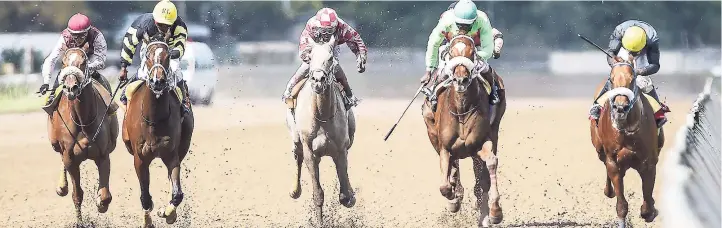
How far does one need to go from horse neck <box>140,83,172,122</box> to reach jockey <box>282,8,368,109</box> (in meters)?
1.03

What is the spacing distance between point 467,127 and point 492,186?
0.50 meters

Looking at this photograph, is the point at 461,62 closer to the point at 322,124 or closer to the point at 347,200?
the point at 322,124

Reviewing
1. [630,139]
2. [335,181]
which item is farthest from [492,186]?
[335,181]

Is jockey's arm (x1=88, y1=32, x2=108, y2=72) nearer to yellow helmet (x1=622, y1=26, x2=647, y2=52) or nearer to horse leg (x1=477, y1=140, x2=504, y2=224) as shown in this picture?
horse leg (x1=477, y1=140, x2=504, y2=224)

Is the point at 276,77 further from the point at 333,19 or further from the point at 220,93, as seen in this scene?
the point at 333,19

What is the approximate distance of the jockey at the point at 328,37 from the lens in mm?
10258

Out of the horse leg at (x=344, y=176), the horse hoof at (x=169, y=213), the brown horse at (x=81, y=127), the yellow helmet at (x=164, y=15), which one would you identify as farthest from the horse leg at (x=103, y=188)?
the horse leg at (x=344, y=176)

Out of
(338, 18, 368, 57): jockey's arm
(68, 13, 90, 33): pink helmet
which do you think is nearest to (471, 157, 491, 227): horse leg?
(338, 18, 368, 57): jockey's arm

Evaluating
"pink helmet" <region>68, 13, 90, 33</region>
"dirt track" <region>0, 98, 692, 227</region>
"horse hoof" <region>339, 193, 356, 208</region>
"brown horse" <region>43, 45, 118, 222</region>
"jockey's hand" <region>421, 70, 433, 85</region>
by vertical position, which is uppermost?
"pink helmet" <region>68, 13, 90, 33</region>

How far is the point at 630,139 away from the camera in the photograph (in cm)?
984

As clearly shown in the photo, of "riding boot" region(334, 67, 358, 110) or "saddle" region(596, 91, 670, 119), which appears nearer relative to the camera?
"saddle" region(596, 91, 670, 119)

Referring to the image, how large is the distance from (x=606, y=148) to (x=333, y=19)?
2234 millimetres

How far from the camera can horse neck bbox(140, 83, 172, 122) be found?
9.97 metres

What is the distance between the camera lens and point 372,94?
109 ft
